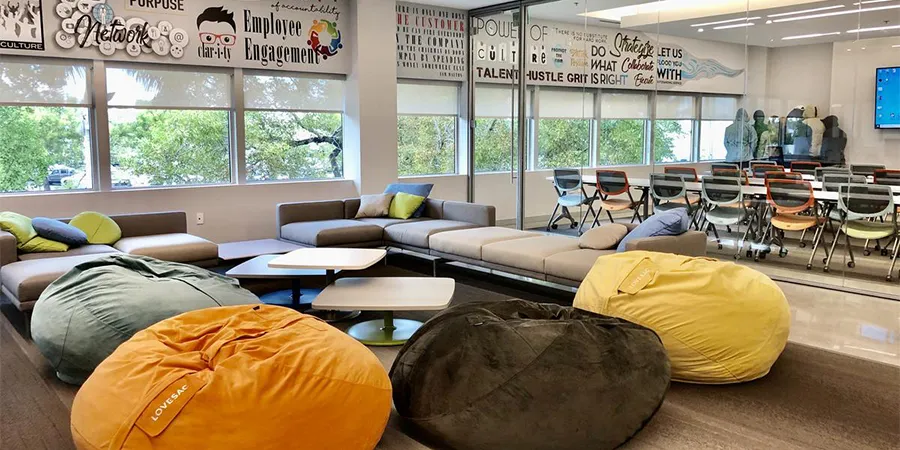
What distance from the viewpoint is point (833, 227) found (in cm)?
614

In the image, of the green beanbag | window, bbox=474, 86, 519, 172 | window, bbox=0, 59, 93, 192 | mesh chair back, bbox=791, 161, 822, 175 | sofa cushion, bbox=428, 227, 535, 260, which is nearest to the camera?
the green beanbag

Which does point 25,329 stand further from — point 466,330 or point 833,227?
point 833,227

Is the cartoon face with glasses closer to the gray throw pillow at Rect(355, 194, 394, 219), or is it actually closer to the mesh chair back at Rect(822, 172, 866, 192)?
the gray throw pillow at Rect(355, 194, 394, 219)

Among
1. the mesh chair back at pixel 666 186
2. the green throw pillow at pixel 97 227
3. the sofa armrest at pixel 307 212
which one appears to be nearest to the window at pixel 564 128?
the mesh chair back at pixel 666 186

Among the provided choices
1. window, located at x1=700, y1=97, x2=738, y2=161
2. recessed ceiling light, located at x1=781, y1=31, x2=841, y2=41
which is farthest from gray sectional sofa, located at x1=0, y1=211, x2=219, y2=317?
recessed ceiling light, located at x1=781, y1=31, x2=841, y2=41

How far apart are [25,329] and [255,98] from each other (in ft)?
13.1

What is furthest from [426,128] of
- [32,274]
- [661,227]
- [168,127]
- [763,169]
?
[32,274]

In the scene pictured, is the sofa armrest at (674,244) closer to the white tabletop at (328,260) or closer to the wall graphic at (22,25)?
the white tabletop at (328,260)

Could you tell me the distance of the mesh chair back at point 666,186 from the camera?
7.17 meters

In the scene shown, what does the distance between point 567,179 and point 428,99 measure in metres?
2.33

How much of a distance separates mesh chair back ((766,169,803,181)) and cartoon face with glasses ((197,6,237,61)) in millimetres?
5712

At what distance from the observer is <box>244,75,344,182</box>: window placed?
806 centimetres

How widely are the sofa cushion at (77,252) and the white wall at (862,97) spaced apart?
6257 mm

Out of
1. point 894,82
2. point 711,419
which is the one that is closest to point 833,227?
point 894,82
